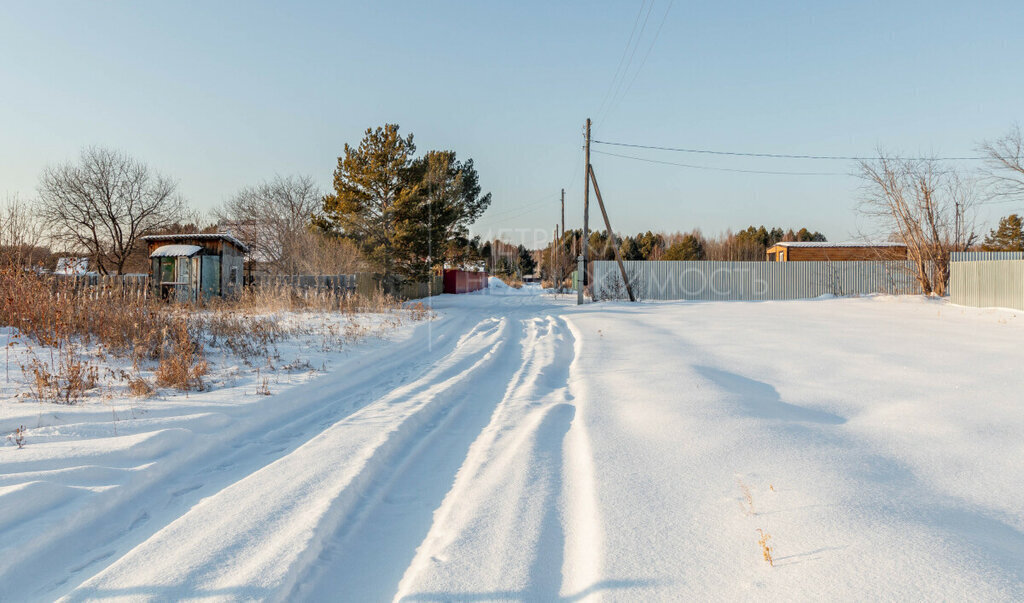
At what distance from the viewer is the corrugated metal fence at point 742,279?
25453 mm

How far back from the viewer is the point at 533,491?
120 inches

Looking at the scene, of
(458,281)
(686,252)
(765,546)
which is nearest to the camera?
(765,546)

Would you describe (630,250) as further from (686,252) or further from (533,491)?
(533,491)

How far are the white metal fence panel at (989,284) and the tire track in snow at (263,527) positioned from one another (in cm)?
1844

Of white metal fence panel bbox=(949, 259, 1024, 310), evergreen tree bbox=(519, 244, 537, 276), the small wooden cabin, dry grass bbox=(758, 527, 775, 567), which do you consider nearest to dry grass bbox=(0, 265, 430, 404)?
dry grass bbox=(758, 527, 775, 567)

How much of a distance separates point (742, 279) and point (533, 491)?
1023 inches

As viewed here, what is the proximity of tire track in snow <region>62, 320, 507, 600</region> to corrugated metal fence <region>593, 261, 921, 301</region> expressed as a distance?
2243 cm

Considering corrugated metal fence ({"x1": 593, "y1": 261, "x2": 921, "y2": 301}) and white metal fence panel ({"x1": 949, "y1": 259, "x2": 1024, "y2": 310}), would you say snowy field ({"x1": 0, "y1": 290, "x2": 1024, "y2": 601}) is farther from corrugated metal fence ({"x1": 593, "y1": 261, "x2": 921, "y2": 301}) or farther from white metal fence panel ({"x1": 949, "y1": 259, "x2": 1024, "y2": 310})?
corrugated metal fence ({"x1": 593, "y1": 261, "x2": 921, "y2": 301})

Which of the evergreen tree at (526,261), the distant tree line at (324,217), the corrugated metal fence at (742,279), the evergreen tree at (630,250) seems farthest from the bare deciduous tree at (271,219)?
the evergreen tree at (526,261)

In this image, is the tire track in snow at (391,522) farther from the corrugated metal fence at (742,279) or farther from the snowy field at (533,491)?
the corrugated metal fence at (742,279)

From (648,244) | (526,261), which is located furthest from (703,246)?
(526,261)

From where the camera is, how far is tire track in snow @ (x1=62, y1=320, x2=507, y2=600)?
6.89 ft

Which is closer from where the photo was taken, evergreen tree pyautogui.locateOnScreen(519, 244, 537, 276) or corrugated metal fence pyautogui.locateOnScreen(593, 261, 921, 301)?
corrugated metal fence pyautogui.locateOnScreen(593, 261, 921, 301)

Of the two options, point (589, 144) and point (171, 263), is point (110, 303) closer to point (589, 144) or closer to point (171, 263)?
point (171, 263)
